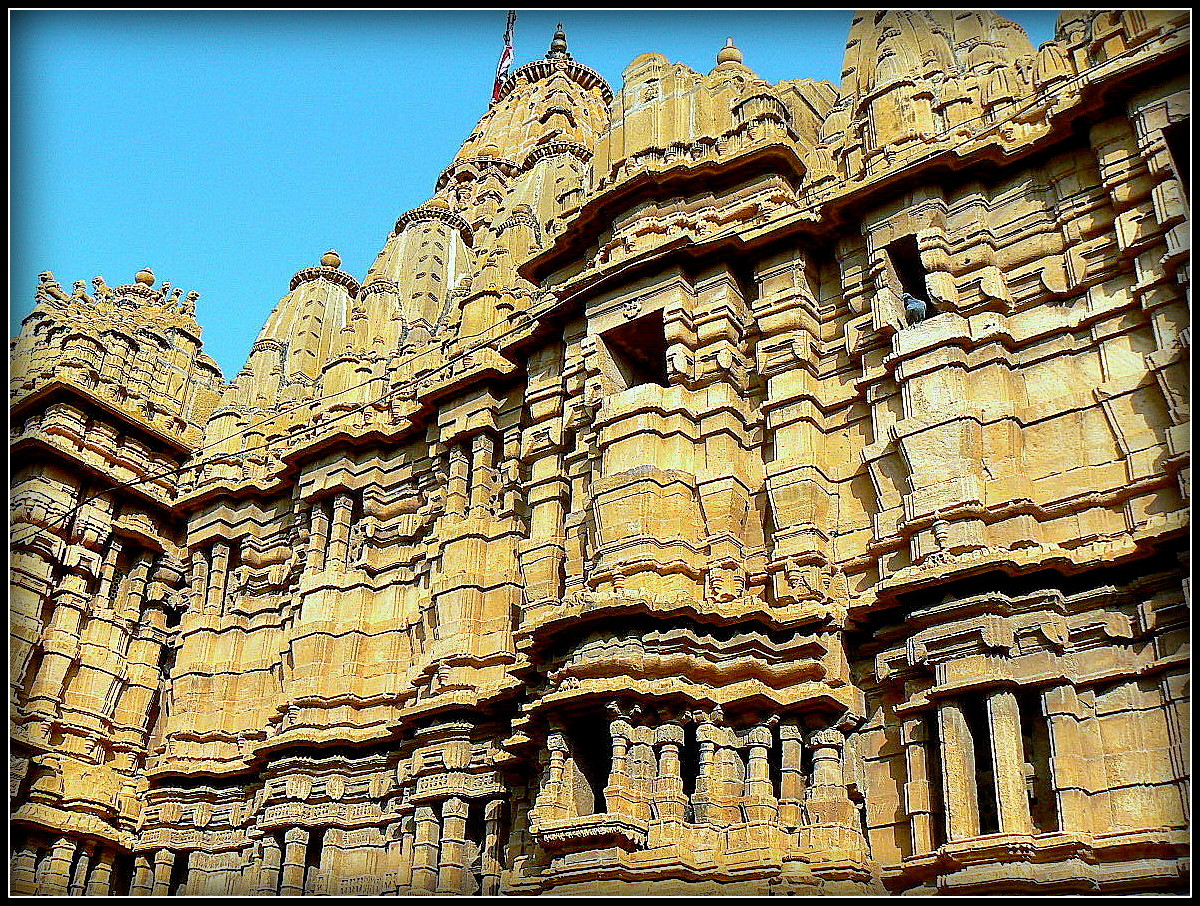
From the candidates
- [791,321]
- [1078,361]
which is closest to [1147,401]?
[1078,361]

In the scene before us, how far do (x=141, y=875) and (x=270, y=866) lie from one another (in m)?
3.77

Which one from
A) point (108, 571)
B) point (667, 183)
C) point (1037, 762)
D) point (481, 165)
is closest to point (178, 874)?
point (108, 571)

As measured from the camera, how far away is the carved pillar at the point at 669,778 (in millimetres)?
13148

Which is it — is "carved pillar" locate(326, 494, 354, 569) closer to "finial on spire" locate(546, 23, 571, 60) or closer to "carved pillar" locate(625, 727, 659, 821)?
"carved pillar" locate(625, 727, 659, 821)

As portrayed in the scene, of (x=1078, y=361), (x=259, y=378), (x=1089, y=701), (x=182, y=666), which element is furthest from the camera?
(x=259, y=378)

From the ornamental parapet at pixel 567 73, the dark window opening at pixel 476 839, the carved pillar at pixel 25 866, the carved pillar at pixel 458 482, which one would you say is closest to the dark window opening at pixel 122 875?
the carved pillar at pixel 25 866

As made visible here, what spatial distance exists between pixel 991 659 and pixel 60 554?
18466mm

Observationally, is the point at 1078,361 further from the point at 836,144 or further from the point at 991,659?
the point at 836,144

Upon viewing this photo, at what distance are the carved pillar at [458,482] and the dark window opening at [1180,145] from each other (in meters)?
12.3

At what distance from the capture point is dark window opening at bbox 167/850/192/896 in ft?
68.3

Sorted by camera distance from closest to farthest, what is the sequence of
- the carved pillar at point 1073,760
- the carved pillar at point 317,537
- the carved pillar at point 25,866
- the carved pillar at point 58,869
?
the carved pillar at point 1073,760 → the carved pillar at point 25,866 → the carved pillar at point 58,869 → the carved pillar at point 317,537

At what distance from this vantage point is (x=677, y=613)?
554 inches

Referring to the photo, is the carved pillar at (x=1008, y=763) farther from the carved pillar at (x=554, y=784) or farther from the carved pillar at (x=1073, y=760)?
the carved pillar at (x=554, y=784)

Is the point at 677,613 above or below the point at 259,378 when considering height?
below
